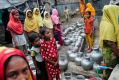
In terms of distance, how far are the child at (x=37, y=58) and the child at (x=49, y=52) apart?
0.07 metres

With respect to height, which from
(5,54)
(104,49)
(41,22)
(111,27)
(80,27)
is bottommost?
(80,27)

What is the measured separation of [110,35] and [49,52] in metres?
1.51

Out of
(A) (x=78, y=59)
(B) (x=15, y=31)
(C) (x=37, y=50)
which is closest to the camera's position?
(C) (x=37, y=50)

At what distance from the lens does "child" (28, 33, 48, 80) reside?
4.77 metres

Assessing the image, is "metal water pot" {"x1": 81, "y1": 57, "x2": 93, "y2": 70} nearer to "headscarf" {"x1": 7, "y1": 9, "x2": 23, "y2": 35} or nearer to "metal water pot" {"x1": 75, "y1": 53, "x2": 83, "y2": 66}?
"metal water pot" {"x1": 75, "y1": 53, "x2": 83, "y2": 66}

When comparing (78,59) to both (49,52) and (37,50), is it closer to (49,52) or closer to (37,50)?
(49,52)

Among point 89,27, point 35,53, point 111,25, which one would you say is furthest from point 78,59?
point 111,25

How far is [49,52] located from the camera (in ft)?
16.6

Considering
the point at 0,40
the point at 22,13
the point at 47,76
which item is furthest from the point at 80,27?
the point at 47,76

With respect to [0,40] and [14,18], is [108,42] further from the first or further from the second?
[0,40]

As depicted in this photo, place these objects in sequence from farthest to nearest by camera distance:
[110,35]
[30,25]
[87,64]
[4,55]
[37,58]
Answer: [30,25] → [87,64] → [37,58] → [110,35] → [4,55]

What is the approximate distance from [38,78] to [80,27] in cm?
920

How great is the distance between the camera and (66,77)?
6391 millimetres

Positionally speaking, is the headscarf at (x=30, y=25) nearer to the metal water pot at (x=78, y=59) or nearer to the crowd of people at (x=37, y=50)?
the crowd of people at (x=37, y=50)
